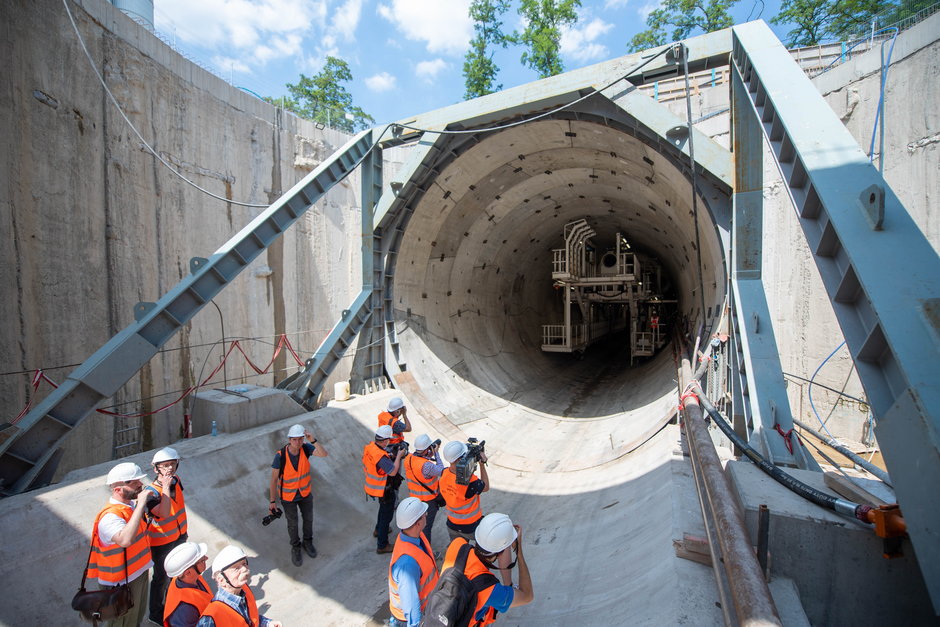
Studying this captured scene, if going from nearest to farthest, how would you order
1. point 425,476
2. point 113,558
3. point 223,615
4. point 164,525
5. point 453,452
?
point 223,615 < point 113,558 < point 164,525 < point 453,452 < point 425,476

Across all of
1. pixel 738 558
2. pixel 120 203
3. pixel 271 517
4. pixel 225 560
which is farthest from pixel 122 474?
pixel 120 203

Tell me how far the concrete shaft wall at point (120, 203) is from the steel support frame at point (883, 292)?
7.27 m

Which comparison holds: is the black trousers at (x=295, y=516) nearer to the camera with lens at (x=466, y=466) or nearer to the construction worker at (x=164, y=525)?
the construction worker at (x=164, y=525)

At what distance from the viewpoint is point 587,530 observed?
195 inches

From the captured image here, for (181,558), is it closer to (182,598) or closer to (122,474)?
(182,598)

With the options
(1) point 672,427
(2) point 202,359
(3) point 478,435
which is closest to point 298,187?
(2) point 202,359

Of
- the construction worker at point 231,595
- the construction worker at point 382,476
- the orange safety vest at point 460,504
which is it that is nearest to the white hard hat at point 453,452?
the orange safety vest at point 460,504

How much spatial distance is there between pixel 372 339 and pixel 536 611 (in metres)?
5.73

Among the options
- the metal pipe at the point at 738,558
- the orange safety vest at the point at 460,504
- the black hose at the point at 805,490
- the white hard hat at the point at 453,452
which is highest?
the black hose at the point at 805,490

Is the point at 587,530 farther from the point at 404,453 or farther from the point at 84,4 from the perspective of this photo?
the point at 84,4

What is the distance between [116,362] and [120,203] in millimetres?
3568

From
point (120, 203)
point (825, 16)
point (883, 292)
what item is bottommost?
point (883, 292)

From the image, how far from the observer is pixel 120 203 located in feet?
22.3

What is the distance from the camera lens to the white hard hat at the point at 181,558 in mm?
2607
